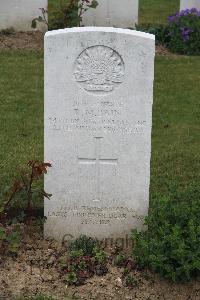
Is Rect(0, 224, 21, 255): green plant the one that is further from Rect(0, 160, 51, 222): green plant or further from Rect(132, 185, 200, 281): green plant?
Rect(132, 185, 200, 281): green plant

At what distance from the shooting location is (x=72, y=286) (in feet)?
15.5

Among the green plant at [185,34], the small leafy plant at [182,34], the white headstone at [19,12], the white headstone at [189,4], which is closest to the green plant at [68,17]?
the white headstone at [19,12]

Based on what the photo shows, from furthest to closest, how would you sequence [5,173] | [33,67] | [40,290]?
[33,67], [5,173], [40,290]

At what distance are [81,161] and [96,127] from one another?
28cm

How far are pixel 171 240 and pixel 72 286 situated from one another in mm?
721

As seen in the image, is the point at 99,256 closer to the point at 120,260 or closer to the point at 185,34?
the point at 120,260

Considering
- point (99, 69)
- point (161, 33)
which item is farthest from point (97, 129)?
point (161, 33)

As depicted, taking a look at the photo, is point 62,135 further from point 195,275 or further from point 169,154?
point 169,154

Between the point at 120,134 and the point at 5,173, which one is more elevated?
the point at 120,134

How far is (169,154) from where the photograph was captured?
23.2ft

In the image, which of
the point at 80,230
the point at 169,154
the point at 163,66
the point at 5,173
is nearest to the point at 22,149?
the point at 5,173

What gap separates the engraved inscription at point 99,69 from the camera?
4.81 m

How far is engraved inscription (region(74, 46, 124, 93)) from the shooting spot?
15.8 ft

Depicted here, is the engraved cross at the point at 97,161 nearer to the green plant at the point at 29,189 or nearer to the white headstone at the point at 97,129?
the white headstone at the point at 97,129
